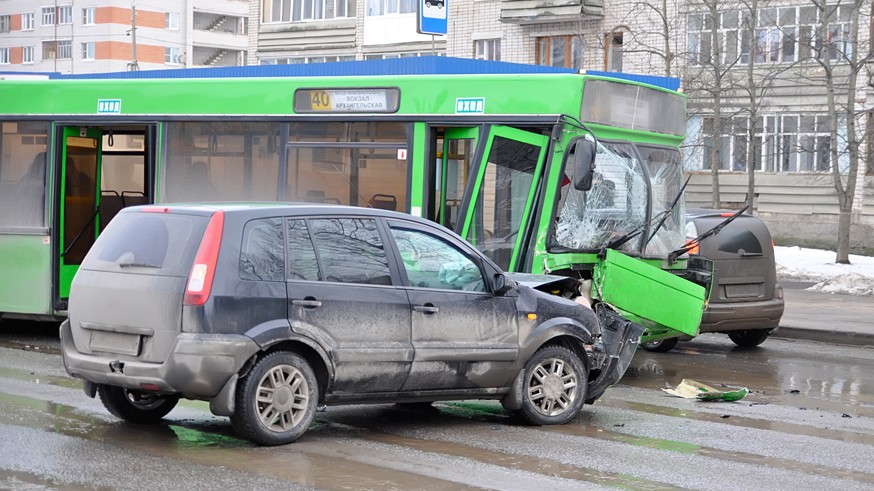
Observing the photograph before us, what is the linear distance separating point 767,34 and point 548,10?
7493 mm

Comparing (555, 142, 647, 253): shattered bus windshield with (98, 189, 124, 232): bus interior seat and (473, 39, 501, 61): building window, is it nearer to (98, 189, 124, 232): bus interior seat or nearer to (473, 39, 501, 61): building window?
(98, 189, 124, 232): bus interior seat

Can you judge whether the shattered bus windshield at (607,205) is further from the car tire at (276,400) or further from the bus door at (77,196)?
the bus door at (77,196)

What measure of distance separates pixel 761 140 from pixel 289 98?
96.0ft

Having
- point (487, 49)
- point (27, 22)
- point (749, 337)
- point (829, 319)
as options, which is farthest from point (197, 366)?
point (27, 22)

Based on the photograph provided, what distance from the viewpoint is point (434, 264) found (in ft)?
29.8

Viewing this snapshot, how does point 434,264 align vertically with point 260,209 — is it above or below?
below

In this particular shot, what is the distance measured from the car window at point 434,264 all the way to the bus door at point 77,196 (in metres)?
7.22

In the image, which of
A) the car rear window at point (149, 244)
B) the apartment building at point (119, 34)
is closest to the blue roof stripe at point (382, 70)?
the car rear window at point (149, 244)

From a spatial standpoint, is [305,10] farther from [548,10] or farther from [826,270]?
[826,270]

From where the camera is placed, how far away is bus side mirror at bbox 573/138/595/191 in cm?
1181

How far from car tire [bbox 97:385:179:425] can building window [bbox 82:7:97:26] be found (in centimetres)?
8708

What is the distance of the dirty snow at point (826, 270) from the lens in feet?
77.2

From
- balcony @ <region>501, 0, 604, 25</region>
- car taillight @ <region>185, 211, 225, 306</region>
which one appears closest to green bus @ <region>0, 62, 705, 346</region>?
car taillight @ <region>185, 211, 225, 306</region>

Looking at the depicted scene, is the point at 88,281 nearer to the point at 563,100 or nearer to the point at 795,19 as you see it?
the point at 563,100
